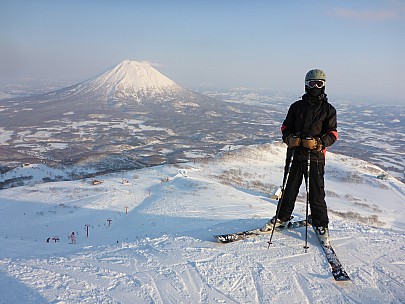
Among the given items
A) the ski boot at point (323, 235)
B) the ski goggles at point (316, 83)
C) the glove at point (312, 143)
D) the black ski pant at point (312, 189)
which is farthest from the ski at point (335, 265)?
the ski goggles at point (316, 83)

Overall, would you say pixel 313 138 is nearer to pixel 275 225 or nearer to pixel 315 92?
pixel 315 92

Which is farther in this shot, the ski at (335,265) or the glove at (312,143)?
the glove at (312,143)

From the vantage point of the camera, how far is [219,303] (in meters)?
3.96

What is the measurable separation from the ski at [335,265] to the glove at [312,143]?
188 cm

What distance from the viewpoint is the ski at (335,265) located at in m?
4.49

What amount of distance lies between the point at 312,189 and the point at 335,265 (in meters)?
1.40

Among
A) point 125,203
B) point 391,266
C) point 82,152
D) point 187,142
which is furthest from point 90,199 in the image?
point 187,142

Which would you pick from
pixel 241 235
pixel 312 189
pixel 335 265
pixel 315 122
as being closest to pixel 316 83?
pixel 315 122

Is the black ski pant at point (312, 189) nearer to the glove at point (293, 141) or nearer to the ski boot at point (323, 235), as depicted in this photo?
the ski boot at point (323, 235)

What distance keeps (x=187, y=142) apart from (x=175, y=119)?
4289cm

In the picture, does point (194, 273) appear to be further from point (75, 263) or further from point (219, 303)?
point (75, 263)

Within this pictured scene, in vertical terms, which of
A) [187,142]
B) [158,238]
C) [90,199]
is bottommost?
[187,142]

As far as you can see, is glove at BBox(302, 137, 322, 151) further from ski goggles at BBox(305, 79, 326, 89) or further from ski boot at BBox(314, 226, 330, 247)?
ski boot at BBox(314, 226, 330, 247)

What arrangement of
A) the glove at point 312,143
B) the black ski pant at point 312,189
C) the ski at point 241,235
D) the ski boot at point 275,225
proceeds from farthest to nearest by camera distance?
the ski boot at point 275,225
the ski at point 241,235
the black ski pant at point 312,189
the glove at point 312,143
